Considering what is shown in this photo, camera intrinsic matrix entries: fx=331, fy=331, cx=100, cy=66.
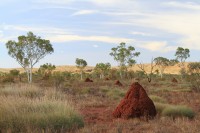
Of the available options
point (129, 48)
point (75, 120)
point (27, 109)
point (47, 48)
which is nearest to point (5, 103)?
point (27, 109)

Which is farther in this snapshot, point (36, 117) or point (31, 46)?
point (31, 46)

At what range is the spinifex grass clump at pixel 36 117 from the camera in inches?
310

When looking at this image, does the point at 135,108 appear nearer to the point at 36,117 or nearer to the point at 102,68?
the point at 36,117

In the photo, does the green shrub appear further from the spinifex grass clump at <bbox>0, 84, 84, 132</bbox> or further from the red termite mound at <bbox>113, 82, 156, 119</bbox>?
the spinifex grass clump at <bbox>0, 84, 84, 132</bbox>

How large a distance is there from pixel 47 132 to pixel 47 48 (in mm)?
37175

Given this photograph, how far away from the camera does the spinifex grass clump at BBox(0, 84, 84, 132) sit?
25.8ft

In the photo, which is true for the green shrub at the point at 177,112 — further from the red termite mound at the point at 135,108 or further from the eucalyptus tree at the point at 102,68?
the eucalyptus tree at the point at 102,68

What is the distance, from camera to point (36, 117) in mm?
8289

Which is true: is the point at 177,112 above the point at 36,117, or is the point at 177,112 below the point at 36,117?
below

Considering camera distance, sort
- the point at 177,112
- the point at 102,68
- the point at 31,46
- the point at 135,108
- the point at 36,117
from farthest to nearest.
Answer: the point at 102,68 → the point at 31,46 → the point at 177,112 → the point at 135,108 → the point at 36,117

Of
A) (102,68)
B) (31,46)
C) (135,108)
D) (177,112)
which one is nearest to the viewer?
(135,108)

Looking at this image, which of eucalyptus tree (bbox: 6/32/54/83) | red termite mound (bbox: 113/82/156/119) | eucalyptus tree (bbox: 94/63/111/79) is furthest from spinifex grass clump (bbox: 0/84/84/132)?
eucalyptus tree (bbox: 94/63/111/79)

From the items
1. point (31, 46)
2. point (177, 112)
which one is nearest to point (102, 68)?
point (31, 46)

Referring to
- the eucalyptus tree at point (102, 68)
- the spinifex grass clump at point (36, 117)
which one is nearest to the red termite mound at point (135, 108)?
the spinifex grass clump at point (36, 117)
